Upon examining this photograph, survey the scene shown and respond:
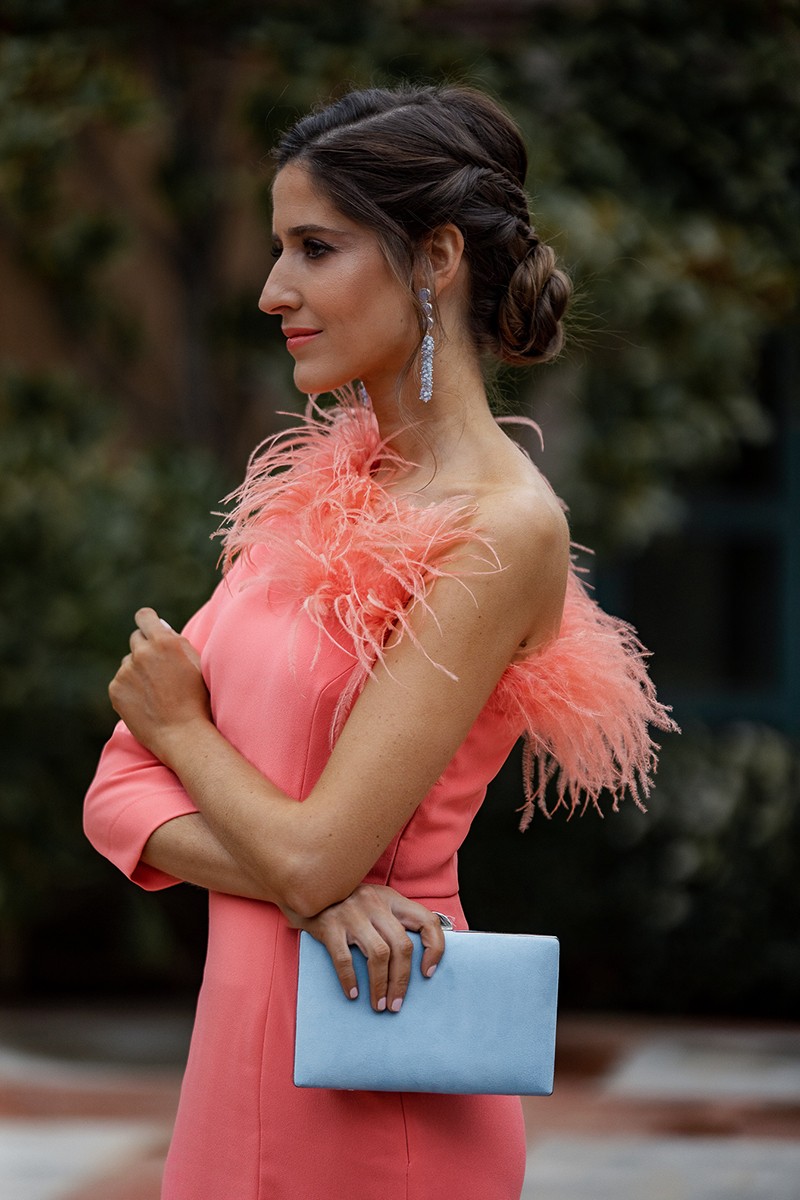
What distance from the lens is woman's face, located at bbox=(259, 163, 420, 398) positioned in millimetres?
1808

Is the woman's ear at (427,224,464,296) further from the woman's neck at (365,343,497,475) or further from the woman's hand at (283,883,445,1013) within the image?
the woman's hand at (283,883,445,1013)

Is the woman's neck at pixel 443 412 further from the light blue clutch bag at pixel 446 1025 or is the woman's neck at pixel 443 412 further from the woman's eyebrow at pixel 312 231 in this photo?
the light blue clutch bag at pixel 446 1025

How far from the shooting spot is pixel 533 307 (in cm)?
194

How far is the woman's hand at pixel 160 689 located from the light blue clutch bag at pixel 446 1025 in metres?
0.31

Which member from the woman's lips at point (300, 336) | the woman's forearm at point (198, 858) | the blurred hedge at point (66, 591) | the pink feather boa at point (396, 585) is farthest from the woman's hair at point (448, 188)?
the blurred hedge at point (66, 591)

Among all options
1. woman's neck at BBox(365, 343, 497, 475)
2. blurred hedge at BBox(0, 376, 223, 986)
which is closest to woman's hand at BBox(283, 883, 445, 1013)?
woman's neck at BBox(365, 343, 497, 475)

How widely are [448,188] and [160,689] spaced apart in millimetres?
677

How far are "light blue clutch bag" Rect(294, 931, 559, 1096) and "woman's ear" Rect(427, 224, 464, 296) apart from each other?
0.75 metres

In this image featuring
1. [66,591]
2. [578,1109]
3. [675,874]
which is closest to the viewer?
[578,1109]

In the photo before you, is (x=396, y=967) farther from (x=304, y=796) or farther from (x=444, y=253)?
(x=444, y=253)

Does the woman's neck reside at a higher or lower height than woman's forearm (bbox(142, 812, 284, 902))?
higher

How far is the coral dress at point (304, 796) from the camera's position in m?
1.76

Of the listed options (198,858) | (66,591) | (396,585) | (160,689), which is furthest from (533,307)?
(66,591)

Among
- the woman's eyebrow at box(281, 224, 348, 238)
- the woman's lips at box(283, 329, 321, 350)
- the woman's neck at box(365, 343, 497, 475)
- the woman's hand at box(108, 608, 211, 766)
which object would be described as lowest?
the woman's hand at box(108, 608, 211, 766)
